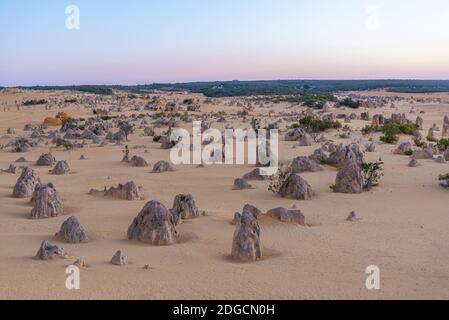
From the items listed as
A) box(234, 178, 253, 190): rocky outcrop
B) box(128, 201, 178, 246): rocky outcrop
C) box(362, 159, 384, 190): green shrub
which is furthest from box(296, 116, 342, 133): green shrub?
box(128, 201, 178, 246): rocky outcrop

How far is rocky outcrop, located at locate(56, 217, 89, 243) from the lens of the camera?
8.21m

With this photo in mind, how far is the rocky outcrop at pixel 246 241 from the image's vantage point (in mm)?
7281

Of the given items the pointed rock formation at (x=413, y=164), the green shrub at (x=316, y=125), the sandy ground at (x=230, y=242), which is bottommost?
the sandy ground at (x=230, y=242)

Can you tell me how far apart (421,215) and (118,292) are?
5977 mm

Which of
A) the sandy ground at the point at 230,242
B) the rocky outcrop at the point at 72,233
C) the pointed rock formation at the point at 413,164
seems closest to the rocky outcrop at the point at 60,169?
the sandy ground at the point at 230,242

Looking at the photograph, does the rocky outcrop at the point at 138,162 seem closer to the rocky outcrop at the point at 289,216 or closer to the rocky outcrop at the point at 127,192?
the rocky outcrop at the point at 127,192

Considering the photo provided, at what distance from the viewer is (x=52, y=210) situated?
9.85 metres

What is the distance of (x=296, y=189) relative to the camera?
37.6ft

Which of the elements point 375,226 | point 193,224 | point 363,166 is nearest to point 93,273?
point 193,224

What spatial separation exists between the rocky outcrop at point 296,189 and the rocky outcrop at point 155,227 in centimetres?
371

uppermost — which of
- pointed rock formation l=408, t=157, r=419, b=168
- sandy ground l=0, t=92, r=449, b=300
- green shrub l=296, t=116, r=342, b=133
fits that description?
green shrub l=296, t=116, r=342, b=133

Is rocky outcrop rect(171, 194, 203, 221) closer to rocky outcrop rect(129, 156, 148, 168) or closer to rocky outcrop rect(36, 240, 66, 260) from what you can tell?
rocky outcrop rect(36, 240, 66, 260)

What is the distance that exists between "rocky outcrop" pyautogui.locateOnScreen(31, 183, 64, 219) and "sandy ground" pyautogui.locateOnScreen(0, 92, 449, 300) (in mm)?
217
